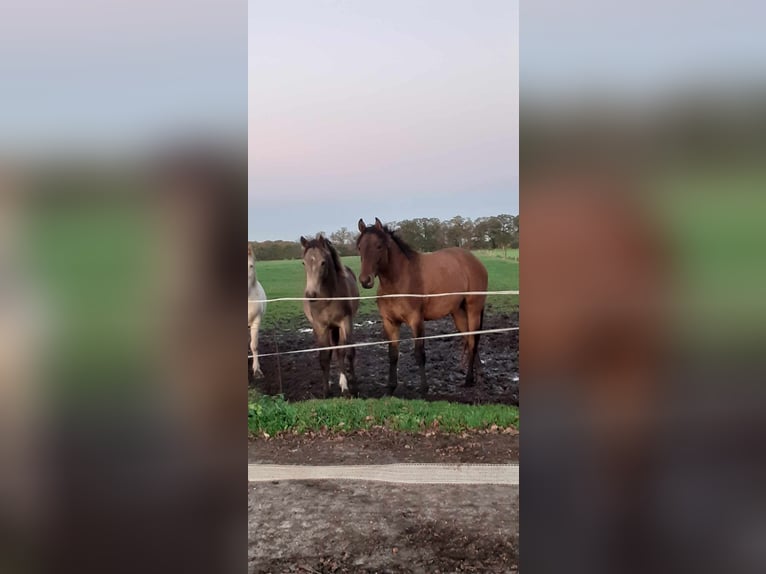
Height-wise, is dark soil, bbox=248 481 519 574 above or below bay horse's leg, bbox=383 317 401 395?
below

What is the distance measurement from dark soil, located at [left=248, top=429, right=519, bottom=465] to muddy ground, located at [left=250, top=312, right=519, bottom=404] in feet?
0.95

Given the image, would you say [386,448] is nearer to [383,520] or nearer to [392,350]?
[392,350]

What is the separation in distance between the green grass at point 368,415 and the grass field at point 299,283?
606 millimetres

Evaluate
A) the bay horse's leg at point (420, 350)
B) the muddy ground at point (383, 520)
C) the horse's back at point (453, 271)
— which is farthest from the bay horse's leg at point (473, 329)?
the muddy ground at point (383, 520)

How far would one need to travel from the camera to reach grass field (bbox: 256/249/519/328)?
10.8 feet

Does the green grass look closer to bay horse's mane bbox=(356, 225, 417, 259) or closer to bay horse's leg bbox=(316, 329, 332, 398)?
bay horse's leg bbox=(316, 329, 332, 398)

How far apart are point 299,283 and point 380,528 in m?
1.70

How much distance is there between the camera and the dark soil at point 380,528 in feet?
6.69

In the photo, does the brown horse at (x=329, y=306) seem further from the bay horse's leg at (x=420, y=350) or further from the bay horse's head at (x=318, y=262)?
the bay horse's leg at (x=420, y=350)
